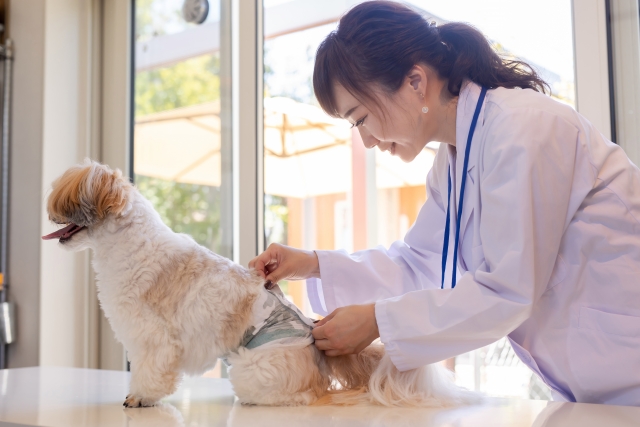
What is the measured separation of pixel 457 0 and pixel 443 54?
94cm

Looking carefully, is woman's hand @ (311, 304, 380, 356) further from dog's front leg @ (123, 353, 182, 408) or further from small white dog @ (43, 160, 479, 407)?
dog's front leg @ (123, 353, 182, 408)

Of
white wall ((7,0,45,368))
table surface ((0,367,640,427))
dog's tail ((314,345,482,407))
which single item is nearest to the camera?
table surface ((0,367,640,427))

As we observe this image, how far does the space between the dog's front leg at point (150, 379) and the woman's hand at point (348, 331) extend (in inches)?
11.1

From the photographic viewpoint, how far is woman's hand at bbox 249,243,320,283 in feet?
3.99

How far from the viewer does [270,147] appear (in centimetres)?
230

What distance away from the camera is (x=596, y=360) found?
936mm

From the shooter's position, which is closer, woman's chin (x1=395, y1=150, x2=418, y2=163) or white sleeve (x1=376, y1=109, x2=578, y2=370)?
white sleeve (x1=376, y1=109, x2=578, y2=370)

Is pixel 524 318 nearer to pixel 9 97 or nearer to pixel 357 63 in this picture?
pixel 357 63

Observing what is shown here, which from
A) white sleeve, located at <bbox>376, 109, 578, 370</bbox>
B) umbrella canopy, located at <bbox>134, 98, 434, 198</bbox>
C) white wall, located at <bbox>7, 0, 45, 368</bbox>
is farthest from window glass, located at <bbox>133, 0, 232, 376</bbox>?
white sleeve, located at <bbox>376, 109, 578, 370</bbox>

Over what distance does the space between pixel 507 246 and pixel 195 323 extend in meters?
0.58

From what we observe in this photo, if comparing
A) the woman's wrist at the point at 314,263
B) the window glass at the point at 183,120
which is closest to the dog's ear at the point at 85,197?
the woman's wrist at the point at 314,263

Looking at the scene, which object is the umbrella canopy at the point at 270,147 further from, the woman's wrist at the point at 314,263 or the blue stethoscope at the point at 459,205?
the blue stethoscope at the point at 459,205

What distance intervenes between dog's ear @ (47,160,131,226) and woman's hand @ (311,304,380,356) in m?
0.46

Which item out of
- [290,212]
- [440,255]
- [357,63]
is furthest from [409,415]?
[290,212]
